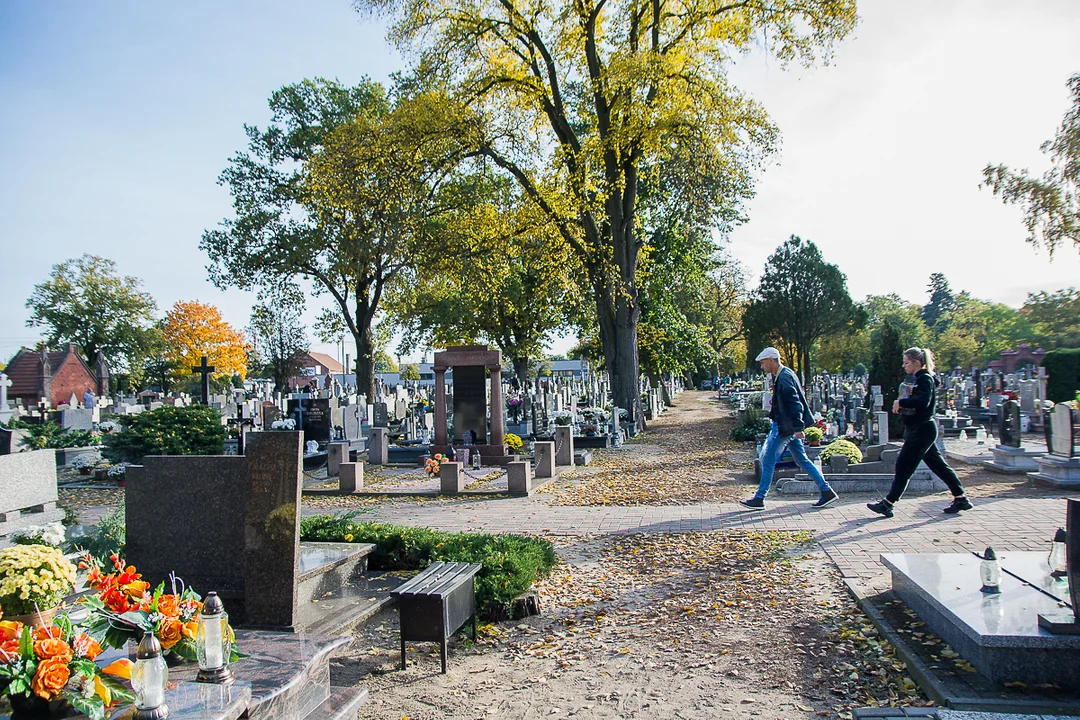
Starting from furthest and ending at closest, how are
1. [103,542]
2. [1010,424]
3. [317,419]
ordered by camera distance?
1. [317,419]
2. [1010,424]
3. [103,542]

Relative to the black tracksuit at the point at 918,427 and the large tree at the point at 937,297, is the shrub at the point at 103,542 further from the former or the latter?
the large tree at the point at 937,297

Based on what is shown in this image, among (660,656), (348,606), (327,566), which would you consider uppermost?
(327,566)

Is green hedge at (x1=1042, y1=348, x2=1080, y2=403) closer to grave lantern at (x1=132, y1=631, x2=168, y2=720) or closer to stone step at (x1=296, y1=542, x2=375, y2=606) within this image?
stone step at (x1=296, y1=542, x2=375, y2=606)

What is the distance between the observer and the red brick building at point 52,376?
46266mm

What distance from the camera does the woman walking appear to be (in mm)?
8047

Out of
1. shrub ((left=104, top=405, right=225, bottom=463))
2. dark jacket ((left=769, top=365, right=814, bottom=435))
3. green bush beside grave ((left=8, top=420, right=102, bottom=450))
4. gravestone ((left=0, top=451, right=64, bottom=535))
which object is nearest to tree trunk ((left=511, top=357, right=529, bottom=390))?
green bush beside grave ((left=8, top=420, right=102, bottom=450))

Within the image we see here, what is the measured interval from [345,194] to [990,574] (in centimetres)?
1776

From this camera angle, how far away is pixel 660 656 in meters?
4.86

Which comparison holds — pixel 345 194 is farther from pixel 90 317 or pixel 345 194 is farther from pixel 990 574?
pixel 90 317

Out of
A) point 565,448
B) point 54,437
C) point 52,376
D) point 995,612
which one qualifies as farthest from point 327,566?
point 52,376

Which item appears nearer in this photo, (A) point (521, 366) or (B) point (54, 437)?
(B) point (54, 437)

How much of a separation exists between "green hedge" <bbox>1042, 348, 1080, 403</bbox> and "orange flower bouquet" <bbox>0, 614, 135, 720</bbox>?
2791cm

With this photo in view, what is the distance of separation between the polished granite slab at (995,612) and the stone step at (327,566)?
171 inches

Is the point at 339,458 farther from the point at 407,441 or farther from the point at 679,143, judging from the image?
the point at 679,143
